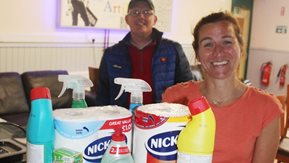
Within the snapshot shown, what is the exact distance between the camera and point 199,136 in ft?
2.34

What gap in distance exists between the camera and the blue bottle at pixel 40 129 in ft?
2.40

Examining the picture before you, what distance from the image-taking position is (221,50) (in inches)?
51.2

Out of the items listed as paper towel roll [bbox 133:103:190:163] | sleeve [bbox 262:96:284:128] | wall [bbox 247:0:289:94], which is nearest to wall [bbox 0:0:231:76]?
sleeve [bbox 262:96:284:128]

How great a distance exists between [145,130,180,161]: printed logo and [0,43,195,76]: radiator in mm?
3439

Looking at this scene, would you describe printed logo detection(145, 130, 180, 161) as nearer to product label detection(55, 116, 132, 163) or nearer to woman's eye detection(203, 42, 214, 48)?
product label detection(55, 116, 132, 163)

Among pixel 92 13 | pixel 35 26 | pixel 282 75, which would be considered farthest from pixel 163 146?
pixel 282 75

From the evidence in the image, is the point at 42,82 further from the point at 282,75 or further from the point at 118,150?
the point at 282,75

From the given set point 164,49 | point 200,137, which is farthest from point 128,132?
point 164,49

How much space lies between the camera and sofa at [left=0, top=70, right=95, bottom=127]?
3412 millimetres

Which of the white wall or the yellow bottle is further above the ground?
the white wall

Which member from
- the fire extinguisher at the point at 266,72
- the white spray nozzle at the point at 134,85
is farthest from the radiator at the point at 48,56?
the fire extinguisher at the point at 266,72

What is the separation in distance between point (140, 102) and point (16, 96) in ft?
9.60

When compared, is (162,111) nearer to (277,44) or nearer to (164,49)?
(164,49)

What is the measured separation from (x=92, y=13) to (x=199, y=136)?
3931 mm
